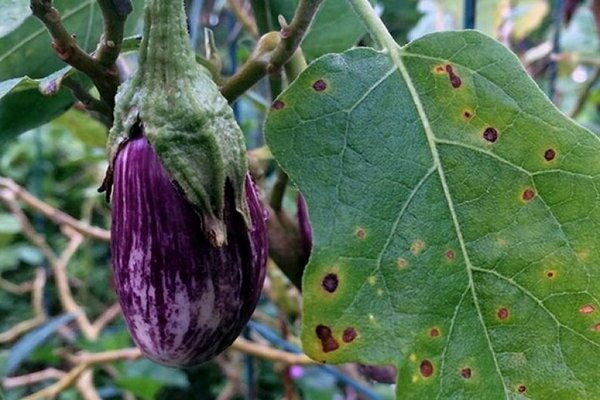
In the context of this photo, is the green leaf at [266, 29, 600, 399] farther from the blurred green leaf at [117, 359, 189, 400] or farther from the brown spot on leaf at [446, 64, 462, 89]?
the blurred green leaf at [117, 359, 189, 400]

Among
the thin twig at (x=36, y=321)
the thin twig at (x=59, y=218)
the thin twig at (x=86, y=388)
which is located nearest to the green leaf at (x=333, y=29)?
the thin twig at (x=59, y=218)

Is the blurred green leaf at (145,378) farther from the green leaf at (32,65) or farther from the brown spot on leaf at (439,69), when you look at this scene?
the brown spot on leaf at (439,69)

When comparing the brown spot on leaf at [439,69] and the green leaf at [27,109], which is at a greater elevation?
the brown spot on leaf at [439,69]

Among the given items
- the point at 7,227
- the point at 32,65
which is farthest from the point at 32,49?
the point at 7,227

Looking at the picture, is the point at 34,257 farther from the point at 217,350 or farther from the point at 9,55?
the point at 217,350

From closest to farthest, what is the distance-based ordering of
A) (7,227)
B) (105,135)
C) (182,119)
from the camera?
(182,119)
(105,135)
(7,227)

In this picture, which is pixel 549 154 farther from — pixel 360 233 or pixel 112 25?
pixel 112 25

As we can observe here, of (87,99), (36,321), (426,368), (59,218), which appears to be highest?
(87,99)
